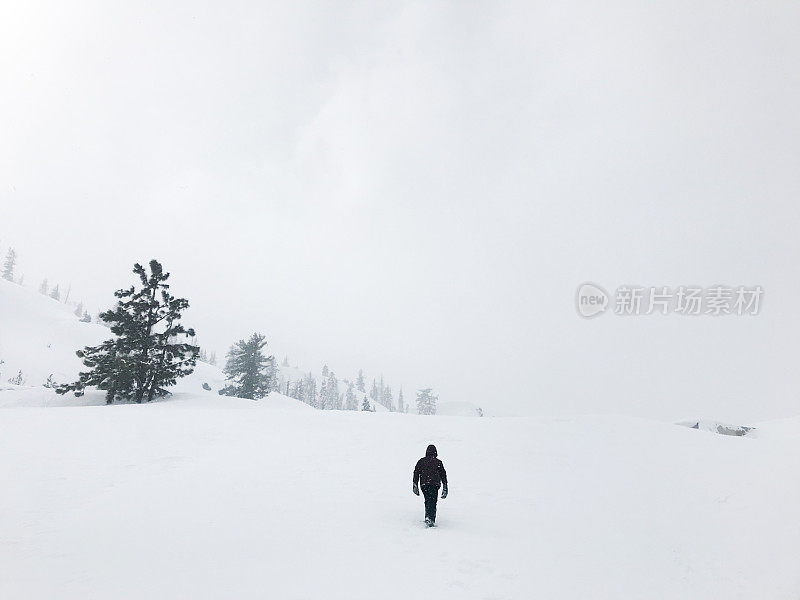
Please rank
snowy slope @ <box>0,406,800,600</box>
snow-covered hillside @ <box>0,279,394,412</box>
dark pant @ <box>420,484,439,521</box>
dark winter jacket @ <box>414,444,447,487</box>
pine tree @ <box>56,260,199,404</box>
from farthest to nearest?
snow-covered hillside @ <box>0,279,394,412</box> → pine tree @ <box>56,260,199,404</box> → dark winter jacket @ <box>414,444,447,487</box> → dark pant @ <box>420,484,439,521</box> → snowy slope @ <box>0,406,800,600</box>

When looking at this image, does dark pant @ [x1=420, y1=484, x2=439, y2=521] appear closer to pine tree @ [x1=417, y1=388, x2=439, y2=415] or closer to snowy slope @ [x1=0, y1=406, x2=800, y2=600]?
snowy slope @ [x1=0, y1=406, x2=800, y2=600]

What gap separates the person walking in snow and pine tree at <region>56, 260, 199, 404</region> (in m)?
28.2

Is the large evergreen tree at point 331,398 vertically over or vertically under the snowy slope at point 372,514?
over

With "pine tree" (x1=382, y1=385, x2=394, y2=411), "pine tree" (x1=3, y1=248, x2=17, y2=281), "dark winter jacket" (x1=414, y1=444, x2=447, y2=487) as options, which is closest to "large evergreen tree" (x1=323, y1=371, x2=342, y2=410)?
"pine tree" (x1=382, y1=385, x2=394, y2=411)

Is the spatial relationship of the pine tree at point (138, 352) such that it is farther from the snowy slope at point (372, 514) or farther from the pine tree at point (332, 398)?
the pine tree at point (332, 398)

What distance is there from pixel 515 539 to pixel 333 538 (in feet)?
14.3

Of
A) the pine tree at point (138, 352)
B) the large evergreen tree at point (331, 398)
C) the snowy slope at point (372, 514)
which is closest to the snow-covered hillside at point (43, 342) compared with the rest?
the pine tree at point (138, 352)

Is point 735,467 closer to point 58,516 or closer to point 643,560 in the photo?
point 643,560

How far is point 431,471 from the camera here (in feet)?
36.2

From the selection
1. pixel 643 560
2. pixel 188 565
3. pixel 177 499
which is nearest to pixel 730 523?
pixel 643 560

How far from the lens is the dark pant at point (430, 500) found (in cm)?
1052

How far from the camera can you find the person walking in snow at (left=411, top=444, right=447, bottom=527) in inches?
416

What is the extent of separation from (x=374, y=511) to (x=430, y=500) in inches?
73.6

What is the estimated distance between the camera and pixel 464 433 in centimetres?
2342
